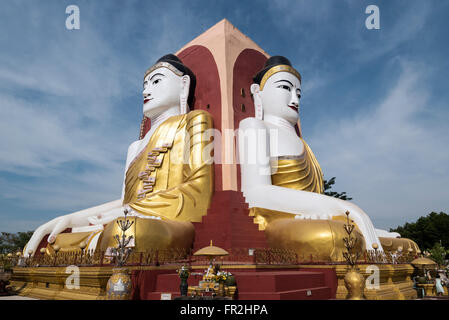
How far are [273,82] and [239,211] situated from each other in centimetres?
442

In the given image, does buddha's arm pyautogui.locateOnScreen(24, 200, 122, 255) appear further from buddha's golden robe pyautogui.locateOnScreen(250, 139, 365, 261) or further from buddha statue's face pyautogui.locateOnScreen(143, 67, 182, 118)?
buddha's golden robe pyautogui.locateOnScreen(250, 139, 365, 261)

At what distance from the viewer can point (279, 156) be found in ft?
32.0

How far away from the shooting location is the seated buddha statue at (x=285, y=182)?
7238 mm

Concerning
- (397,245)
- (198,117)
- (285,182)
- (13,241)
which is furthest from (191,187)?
(13,241)

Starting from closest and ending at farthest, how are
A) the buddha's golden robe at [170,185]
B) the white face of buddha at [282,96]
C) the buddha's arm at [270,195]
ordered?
the buddha's golden robe at [170,185] → the buddha's arm at [270,195] → the white face of buddha at [282,96]

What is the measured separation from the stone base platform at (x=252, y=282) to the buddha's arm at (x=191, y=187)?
2054 mm

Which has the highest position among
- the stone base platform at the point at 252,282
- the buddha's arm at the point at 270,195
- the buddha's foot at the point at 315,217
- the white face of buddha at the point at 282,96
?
the white face of buddha at the point at 282,96

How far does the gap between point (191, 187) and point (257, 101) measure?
3866 millimetres

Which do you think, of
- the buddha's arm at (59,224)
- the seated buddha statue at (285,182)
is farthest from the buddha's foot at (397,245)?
the buddha's arm at (59,224)

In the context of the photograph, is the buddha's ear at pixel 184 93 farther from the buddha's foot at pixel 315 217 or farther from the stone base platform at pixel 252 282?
the stone base platform at pixel 252 282

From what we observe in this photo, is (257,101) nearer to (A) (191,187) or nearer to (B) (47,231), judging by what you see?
(A) (191,187)

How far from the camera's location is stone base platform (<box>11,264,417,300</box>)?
5.38 metres

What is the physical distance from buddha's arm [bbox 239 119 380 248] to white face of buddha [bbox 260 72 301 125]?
0.94 m
